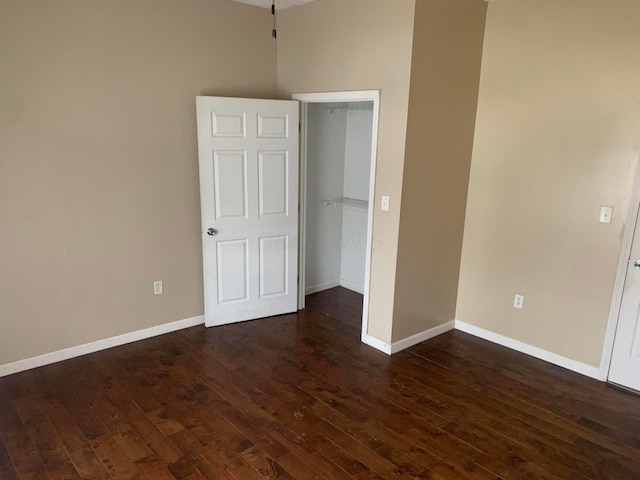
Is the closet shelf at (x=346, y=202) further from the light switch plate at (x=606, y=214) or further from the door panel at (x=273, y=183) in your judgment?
the light switch plate at (x=606, y=214)

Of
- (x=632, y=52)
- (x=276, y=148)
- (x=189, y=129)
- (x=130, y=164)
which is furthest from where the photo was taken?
(x=276, y=148)

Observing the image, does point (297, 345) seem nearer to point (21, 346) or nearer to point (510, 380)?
point (510, 380)

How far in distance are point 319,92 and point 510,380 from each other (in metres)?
2.80

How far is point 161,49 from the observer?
3.54 metres

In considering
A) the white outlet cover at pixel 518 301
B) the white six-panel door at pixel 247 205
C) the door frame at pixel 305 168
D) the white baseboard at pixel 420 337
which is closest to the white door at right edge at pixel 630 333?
the white outlet cover at pixel 518 301

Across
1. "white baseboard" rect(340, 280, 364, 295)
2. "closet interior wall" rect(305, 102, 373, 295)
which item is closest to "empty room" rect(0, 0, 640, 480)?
"closet interior wall" rect(305, 102, 373, 295)

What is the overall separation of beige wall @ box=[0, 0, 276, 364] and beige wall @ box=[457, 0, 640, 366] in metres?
2.21

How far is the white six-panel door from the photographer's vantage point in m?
3.79

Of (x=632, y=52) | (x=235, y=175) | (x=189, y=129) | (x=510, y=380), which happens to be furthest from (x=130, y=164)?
(x=632, y=52)

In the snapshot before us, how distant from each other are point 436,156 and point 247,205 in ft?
5.50

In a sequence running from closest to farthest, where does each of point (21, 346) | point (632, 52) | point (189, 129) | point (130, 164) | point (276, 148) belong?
point (632, 52), point (21, 346), point (130, 164), point (189, 129), point (276, 148)

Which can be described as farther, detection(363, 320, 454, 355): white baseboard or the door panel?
the door panel

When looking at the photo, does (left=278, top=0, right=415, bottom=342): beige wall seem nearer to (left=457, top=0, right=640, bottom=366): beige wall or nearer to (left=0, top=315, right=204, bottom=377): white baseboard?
(left=457, top=0, right=640, bottom=366): beige wall

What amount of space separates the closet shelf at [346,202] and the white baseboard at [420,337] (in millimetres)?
1462
